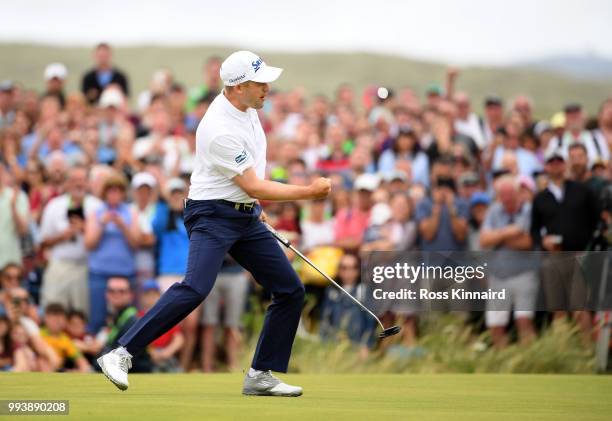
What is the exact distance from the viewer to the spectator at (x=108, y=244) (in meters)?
14.6

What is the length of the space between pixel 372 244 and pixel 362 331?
4.11 feet

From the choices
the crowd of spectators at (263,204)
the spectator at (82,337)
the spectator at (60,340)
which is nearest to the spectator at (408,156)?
the crowd of spectators at (263,204)

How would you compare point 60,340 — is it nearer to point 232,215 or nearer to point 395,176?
point 395,176

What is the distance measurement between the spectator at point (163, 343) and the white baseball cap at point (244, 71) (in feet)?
18.7

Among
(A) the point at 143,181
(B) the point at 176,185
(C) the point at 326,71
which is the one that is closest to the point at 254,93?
(B) the point at 176,185

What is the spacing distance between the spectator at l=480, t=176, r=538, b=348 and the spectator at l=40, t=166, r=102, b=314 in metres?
4.57

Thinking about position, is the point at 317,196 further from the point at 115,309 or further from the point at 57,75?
the point at 57,75

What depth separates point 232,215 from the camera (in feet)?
29.1

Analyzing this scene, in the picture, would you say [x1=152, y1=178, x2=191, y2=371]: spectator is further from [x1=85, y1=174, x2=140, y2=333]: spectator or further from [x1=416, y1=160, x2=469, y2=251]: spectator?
[x1=416, y1=160, x2=469, y2=251]: spectator

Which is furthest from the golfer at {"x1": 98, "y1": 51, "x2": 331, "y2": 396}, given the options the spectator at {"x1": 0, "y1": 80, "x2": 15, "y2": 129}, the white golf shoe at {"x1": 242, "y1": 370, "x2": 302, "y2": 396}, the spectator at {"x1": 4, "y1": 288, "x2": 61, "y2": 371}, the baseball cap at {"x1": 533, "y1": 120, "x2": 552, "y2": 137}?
the spectator at {"x1": 0, "y1": 80, "x2": 15, "y2": 129}

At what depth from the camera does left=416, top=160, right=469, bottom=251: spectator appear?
14625 millimetres

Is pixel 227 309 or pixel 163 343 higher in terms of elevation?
pixel 227 309

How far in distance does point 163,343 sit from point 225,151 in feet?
19.4

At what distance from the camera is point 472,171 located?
629 inches
